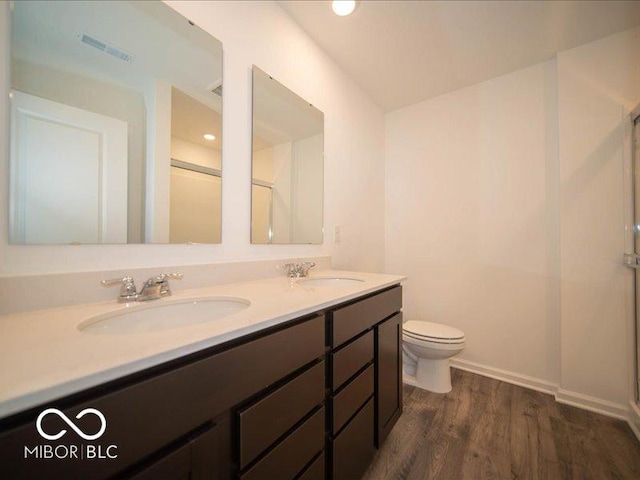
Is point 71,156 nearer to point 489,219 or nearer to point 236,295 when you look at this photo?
point 236,295

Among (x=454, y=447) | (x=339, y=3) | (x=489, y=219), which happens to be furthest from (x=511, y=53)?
(x=454, y=447)

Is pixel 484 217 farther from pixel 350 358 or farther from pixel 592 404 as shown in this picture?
pixel 350 358

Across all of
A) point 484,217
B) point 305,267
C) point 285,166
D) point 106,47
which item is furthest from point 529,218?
point 106,47

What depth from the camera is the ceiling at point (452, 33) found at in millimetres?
1416

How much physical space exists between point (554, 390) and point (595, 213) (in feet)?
4.12

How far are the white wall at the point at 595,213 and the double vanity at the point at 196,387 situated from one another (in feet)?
5.22

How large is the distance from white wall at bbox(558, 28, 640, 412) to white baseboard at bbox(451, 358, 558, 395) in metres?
0.12

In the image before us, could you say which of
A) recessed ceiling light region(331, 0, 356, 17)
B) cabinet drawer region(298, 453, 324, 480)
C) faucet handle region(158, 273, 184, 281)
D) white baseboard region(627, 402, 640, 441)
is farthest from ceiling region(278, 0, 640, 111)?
white baseboard region(627, 402, 640, 441)

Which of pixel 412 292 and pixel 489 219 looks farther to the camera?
pixel 412 292

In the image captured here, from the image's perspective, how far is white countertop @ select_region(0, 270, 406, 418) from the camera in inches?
13.5

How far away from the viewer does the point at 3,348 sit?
45 cm

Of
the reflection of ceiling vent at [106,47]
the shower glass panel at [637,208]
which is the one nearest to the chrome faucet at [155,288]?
the reflection of ceiling vent at [106,47]

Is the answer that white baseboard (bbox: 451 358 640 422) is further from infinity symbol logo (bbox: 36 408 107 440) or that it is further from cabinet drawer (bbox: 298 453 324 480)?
infinity symbol logo (bbox: 36 408 107 440)

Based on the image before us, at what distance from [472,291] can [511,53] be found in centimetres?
179
